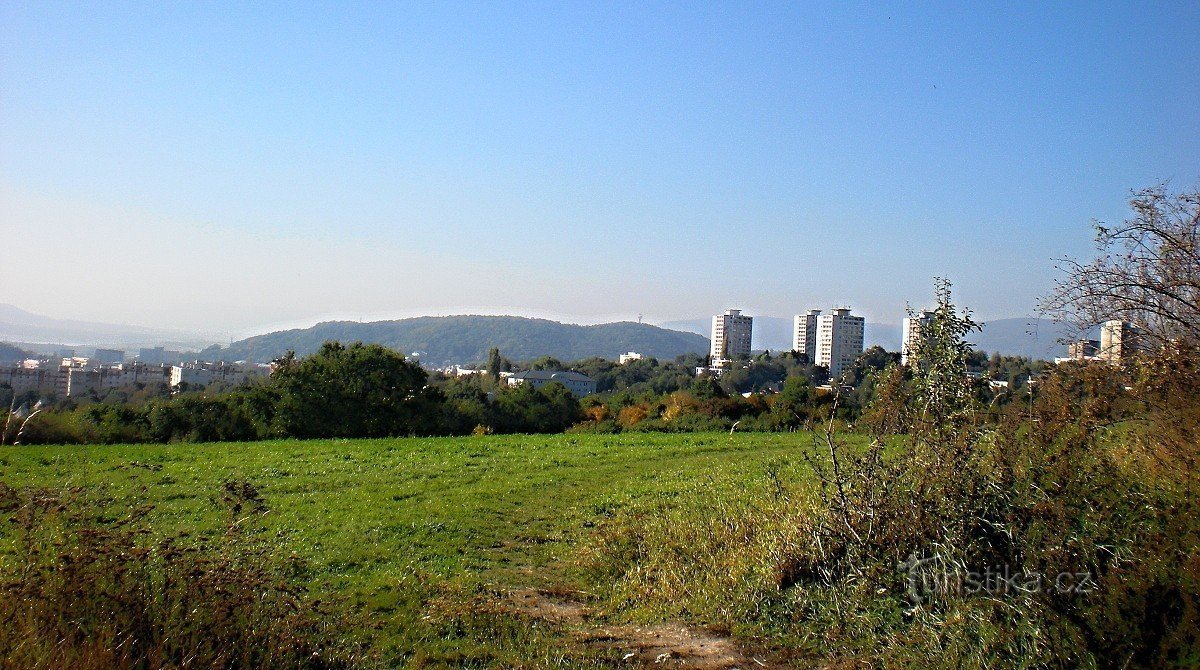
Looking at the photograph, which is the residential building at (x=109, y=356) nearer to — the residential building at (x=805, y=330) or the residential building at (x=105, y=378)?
the residential building at (x=105, y=378)

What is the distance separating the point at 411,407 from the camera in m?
28.6

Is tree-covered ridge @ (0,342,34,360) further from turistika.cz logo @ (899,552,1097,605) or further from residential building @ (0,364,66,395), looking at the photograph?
turistika.cz logo @ (899,552,1097,605)

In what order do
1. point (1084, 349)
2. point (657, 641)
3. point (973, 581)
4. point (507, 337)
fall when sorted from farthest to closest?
point (507, 337)
point (1084, 349)
point (657, 641)
point (973, 581)

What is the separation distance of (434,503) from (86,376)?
29.8 metres

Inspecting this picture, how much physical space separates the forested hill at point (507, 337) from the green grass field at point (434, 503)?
273 feet

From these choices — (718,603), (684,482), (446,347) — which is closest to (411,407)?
(684,482)

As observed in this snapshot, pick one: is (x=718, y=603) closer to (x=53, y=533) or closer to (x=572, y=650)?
(x=572, y=650)

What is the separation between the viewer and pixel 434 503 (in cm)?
1068

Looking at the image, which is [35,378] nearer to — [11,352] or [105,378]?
[11,352]

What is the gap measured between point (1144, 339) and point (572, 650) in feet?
22.4

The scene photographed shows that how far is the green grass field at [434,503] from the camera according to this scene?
572cm

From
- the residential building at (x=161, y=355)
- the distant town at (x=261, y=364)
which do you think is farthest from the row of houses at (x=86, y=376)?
the residential building at (x=161, y=355)

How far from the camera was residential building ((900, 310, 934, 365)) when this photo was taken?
7.50 meters

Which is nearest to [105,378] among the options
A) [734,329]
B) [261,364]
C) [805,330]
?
[261,364]
